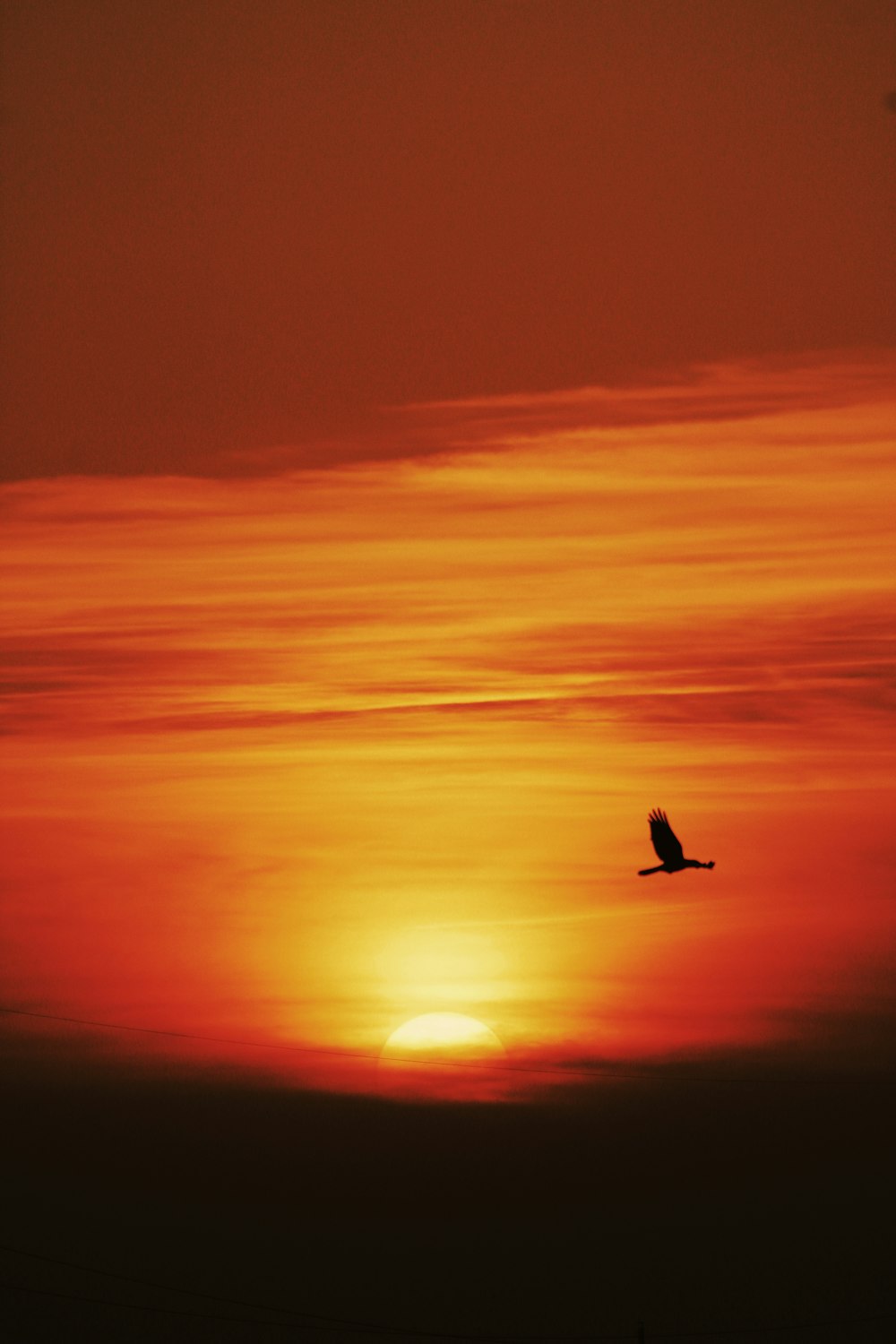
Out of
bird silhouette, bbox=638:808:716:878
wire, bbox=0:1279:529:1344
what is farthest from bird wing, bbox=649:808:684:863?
wire, bbox=0:1279:529:1344

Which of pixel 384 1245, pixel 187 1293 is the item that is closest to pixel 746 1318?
pixel 384 1245

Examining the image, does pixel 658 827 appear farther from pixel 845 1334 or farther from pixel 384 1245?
pixel 384 1245

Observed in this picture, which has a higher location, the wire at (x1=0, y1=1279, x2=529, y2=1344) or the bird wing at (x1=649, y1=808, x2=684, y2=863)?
the wire at (x1=0, y1=1279, x2=529, y2=1344)

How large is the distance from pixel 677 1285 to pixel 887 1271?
23.0m

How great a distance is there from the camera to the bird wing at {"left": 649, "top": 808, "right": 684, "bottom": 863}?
47469mm

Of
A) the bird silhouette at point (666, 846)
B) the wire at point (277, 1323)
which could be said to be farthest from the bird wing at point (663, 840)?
the wire at point (277, 1323)

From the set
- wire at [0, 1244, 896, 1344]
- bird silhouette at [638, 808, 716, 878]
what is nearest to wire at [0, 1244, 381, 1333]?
wire at [0, 1244, 896, 1344]

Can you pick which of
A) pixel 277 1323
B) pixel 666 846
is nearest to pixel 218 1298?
pixel 277 1323

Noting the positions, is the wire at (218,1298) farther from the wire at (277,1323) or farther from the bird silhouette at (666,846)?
the bird silhouette at (666,846)

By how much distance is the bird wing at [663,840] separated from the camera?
47.5 m

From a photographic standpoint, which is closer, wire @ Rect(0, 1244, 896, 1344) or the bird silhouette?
the bird silhouette

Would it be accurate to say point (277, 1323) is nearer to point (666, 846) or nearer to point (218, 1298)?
point (218, 1298)

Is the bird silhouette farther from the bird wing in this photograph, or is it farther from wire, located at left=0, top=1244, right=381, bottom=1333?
wire, located at left=0, top=1244, right=381, bottom=1333

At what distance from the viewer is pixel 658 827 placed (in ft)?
156
